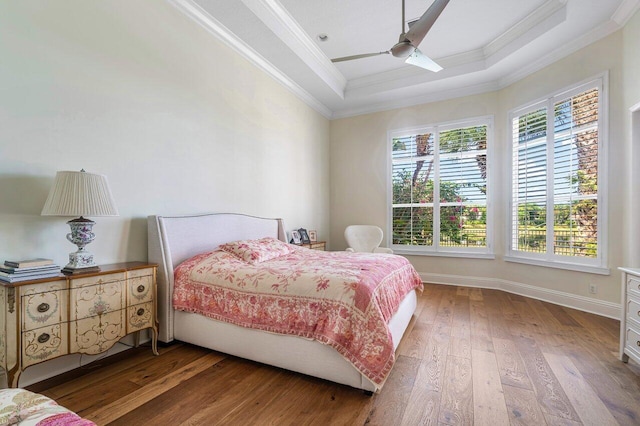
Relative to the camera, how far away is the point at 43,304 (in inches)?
64.6

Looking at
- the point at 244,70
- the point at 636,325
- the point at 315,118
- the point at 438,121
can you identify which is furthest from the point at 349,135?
the point at 636,325

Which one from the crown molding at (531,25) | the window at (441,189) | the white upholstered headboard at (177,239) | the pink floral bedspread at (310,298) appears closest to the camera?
the pink floral bedspread at (310,298)

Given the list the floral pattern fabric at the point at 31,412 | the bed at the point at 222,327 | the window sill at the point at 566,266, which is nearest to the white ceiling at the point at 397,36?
the bed at the point at 222,327

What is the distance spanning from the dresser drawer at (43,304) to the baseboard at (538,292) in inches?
178

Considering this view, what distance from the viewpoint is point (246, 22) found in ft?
9.83

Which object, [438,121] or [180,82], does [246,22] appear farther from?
[438,121]

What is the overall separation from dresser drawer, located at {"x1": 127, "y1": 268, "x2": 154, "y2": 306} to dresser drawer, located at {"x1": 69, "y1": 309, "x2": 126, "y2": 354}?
0.11m

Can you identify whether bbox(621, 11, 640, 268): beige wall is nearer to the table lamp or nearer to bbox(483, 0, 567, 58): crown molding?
bbox(483, 0, 567, 58): crown molding

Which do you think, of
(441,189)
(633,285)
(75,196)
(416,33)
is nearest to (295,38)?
(416,33)

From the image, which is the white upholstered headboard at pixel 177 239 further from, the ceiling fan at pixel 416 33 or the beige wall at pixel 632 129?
the beige wall at pixel 632 129

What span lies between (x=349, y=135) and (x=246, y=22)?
9.34 ft

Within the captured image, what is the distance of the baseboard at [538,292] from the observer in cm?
318

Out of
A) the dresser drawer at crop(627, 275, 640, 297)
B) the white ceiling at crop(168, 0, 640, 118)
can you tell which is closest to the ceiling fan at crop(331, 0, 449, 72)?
the white ceiling at crop(168, 0, 640, 118)

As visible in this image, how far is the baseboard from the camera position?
3.18 m
